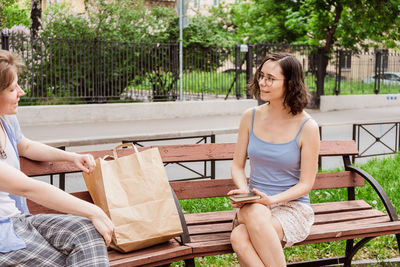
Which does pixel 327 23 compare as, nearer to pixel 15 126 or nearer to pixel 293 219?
pixel 293 219

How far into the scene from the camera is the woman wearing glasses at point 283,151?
3355 mm

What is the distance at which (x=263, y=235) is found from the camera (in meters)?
3.10

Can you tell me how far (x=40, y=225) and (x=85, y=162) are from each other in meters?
0.47

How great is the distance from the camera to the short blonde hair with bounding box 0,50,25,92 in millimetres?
2578

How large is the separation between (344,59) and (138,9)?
758 centimetres

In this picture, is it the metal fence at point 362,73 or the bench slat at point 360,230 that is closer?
the bench slat at point 360,230

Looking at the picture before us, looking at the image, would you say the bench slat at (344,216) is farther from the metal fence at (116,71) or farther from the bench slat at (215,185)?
the metal fence at (116,71)

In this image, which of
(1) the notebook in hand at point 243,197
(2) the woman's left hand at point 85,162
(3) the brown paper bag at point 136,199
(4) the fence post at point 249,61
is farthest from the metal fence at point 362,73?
(2) the woman's left hand at point 85,162

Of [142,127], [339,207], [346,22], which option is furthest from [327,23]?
[339,207]

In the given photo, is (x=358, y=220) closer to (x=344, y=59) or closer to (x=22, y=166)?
(x=22, y=166)

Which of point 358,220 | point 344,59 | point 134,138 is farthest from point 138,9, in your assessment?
point 358,220

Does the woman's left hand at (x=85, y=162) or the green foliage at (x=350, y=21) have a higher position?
the green foliage at (x=350, y=21)

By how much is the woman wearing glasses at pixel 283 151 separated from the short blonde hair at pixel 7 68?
141 centimetres

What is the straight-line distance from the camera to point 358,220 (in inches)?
156
